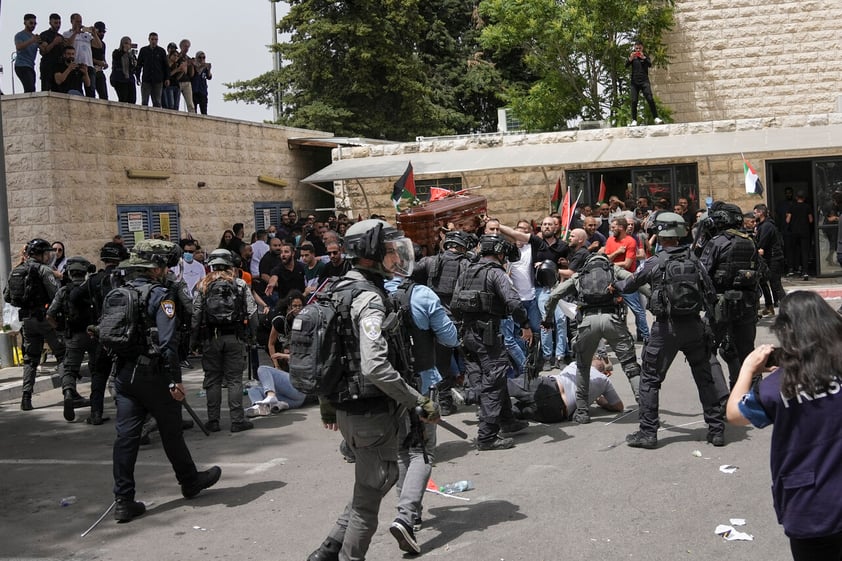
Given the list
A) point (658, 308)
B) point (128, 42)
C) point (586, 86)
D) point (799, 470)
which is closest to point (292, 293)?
point (658, 308)

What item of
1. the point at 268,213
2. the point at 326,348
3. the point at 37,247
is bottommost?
the point at 326,348

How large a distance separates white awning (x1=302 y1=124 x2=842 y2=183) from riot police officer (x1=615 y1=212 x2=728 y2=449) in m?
11.5

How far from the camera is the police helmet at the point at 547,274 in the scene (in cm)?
1043

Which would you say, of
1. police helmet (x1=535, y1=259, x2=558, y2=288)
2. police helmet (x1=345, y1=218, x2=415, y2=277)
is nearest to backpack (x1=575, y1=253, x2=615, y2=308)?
police helmet (x1=535, y1=259, x2=558, y2=288)

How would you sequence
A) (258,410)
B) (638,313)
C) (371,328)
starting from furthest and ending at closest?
(638,313)
(258,410)
(371,328)

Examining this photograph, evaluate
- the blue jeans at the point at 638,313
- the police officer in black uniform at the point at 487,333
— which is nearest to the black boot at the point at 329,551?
the police officer in black uniform at the point at 487,333

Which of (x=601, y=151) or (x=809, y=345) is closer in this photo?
(x=809, y=345)

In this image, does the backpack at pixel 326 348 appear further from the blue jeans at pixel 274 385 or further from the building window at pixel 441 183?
the building window at pixel 441 183

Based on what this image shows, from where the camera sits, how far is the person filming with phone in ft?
10.9

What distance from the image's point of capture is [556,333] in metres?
11.7

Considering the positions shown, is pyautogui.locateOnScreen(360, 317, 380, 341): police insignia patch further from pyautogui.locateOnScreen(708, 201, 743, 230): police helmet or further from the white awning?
the white awning

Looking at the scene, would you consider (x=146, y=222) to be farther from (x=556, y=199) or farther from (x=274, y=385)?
(x=274, y=385)

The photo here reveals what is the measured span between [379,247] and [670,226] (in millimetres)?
3467

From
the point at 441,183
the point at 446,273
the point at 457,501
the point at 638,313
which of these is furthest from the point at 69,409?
the point at 441,183
